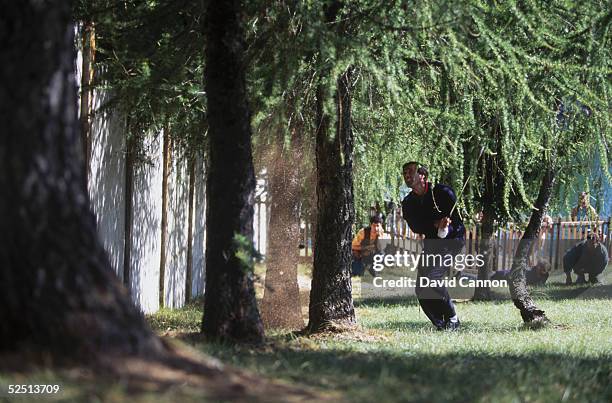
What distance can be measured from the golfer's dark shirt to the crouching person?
9217 mm

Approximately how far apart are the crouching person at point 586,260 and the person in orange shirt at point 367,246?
4.88 m

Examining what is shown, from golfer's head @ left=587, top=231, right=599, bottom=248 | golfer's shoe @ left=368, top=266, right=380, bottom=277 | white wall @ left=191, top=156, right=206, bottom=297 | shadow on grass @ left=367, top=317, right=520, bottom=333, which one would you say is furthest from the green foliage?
golfer's shoe @ left=368, top=266, right=380, bottom=277

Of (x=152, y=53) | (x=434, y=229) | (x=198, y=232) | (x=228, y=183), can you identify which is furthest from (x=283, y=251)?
(x=228, y=183)

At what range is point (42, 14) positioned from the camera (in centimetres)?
395

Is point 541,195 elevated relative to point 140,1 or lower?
lower

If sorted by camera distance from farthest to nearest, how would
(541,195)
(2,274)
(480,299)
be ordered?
(480,299) < (541,195) < (2,274)

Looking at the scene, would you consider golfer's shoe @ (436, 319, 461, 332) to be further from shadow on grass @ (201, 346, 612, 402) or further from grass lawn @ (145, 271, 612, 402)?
A: shadow on grass @ (201, 346, 612, 402)

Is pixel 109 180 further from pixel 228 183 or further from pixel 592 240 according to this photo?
pixel 592 240

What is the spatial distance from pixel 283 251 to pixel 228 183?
4978 mm

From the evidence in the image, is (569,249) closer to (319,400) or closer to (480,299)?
(480,299)

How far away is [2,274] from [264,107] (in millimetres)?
4163

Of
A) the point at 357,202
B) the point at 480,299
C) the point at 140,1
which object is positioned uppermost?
the point at 140,1

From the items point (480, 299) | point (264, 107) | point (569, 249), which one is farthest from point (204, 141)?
point (569, 249)

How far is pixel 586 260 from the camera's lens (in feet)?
64.2
